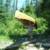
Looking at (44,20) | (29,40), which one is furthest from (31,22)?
(44,20)

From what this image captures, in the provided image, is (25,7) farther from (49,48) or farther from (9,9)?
(49,48)

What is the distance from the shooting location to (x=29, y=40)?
8977 mm

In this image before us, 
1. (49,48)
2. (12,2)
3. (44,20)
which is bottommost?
(49,48)

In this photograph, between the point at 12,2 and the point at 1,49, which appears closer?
the point at 1,49

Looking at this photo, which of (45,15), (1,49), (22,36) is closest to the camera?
(1,49)

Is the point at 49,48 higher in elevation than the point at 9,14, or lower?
lower

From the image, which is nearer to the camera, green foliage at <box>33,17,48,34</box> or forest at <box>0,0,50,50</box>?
forest at <box>0,0,50,50</box>

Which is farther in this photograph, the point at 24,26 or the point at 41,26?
the point at 41,26

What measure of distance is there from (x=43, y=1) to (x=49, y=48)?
2.49 m

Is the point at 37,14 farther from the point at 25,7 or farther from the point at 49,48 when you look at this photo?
the point at 49,48

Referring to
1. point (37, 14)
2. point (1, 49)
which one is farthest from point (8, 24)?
point (1, 49)

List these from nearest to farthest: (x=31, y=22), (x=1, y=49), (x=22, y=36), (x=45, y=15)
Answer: (x=1, y=49), (x=31, y=22), (x=22, y=36), (x=45, y=15)

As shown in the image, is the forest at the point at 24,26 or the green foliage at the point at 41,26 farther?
the green foliage at the point at 41,26

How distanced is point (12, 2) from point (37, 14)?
3.40ft
